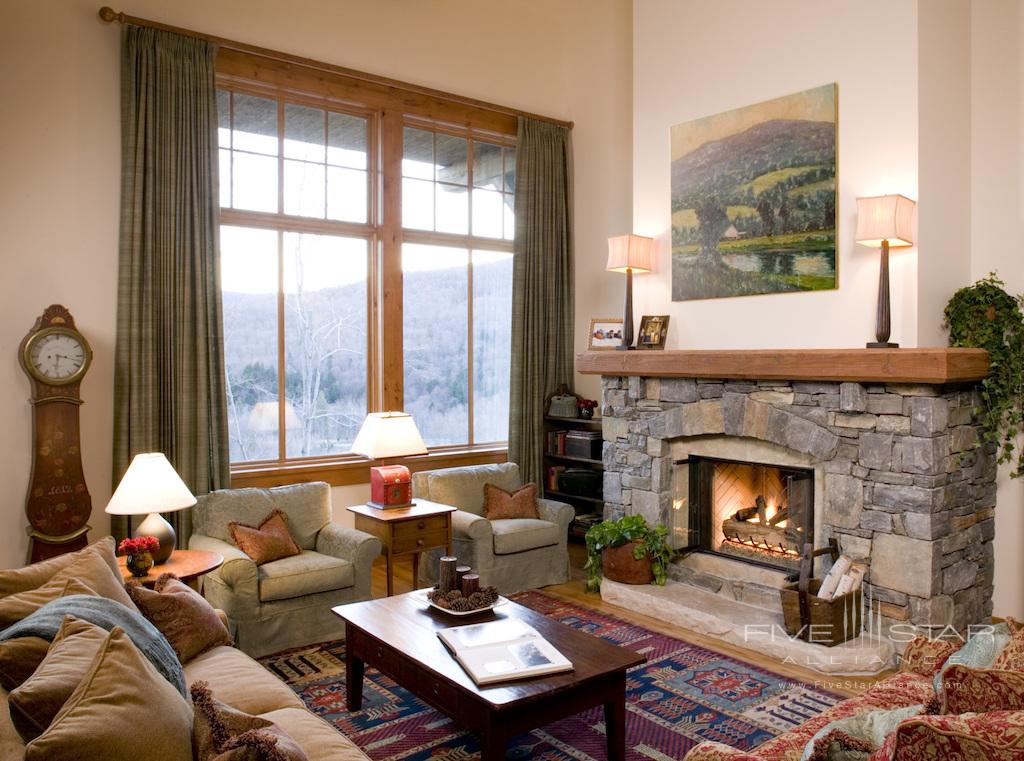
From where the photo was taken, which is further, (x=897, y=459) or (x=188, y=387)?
(x=188, y=387)

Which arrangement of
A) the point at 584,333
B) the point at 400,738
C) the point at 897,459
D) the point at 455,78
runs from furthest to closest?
the point at 584,333, the point at 455,78, the point at 897,459, the point at 400,738

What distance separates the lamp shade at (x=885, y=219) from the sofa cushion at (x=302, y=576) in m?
3.22

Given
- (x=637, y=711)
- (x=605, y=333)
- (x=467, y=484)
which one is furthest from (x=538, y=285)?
(x=637, y=711)

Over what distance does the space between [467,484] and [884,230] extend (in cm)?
292

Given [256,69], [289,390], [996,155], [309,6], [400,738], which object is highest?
[309,6]

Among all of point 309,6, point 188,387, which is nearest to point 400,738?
point 188,387

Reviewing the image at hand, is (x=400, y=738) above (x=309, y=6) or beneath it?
beneath

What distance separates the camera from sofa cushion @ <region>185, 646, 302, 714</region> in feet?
8.38

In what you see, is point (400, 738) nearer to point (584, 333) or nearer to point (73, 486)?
point (73, 486)

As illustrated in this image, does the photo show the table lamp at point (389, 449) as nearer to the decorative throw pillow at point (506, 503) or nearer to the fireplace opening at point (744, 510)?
the decorative throw pillow at point (506, 503)

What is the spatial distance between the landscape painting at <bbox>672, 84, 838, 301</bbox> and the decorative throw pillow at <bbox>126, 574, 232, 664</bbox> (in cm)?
343

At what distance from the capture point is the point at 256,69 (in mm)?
5211

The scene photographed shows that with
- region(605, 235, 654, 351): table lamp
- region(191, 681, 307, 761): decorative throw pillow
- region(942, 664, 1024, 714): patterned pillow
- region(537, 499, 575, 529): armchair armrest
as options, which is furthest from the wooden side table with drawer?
region(942, 664, 1024, 714): patterned pillow

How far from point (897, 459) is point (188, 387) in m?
3.99
